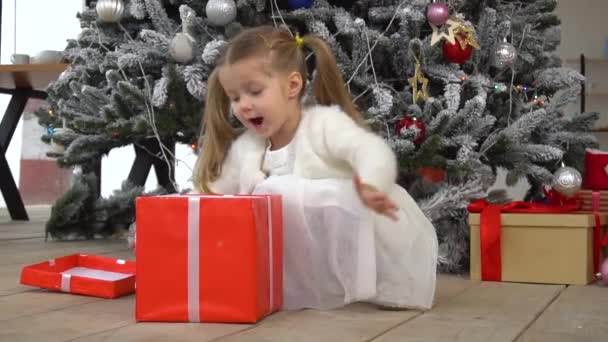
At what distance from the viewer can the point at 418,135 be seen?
1706 millimetres

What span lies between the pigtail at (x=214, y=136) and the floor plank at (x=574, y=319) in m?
0.65

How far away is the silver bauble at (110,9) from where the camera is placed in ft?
6.54

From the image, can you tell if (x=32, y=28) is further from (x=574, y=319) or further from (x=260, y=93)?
(x=574, y=319)

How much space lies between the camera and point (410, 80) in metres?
1.84

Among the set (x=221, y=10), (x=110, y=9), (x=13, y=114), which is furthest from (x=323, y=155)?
(x=13, y=114)

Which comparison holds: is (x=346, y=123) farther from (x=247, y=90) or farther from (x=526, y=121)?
→ (x=526, y=121)

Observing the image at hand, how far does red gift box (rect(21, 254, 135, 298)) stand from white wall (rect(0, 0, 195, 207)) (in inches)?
101

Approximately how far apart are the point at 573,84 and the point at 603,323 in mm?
970

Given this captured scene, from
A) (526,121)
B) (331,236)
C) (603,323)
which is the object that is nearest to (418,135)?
(526,121)

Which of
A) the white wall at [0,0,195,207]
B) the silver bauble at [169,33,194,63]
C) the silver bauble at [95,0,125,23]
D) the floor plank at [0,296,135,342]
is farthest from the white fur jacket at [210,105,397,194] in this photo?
the white wall at [0,0,195,207]

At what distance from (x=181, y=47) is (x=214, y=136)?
46 centimetres

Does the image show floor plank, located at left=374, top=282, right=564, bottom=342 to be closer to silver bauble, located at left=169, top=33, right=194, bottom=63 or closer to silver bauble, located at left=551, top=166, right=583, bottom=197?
silver bauble, located at left=551, top=166, right=583, bottom=197

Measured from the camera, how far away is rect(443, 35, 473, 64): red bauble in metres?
Answer: 1.84

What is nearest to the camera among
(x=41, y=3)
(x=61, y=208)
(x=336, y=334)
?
(x=336, y=334)
